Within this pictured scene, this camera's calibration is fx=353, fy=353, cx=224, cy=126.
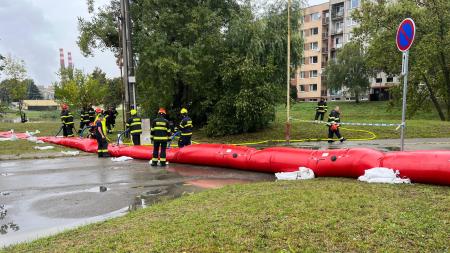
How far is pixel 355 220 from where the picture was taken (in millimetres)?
4250

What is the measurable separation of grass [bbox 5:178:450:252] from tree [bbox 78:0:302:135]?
10486 mm

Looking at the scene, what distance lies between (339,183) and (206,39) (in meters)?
12.2

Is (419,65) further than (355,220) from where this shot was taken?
Yes

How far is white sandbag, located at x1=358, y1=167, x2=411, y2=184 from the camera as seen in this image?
6414 millimetres

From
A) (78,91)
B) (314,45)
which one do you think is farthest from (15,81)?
(314,45)

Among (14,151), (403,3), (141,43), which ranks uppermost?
(403,3)

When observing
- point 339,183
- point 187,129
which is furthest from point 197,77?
point 339,183

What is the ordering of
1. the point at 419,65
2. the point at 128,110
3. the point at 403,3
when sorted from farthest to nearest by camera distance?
the point at 403,3, the point at 419,65, the point at 128,110

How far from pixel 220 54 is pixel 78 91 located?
835 inches

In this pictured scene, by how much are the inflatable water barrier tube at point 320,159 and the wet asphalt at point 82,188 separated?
0.94 feet

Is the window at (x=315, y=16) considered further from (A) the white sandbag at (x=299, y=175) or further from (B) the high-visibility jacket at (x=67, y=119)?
(A) the white sandbag at (x=299, y=175)

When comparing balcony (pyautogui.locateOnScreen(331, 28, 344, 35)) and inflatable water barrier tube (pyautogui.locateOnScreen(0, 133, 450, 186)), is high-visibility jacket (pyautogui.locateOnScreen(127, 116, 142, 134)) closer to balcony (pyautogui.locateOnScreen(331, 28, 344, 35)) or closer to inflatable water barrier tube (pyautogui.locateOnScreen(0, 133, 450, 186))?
inflatable water barrier tube (pyautogui.locateOnScreen(0, 133, 450, 186))

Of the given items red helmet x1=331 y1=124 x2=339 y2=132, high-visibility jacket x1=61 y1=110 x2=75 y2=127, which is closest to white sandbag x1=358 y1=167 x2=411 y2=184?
red helmet x1=331 y1=124 x2=339 y2=132

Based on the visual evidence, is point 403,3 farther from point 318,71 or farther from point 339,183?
point 318,71
